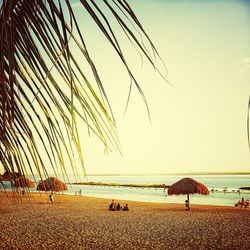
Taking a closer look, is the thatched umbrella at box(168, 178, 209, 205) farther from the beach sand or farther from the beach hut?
the beach sand

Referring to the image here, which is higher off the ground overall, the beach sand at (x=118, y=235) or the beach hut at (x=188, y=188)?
the beach hut at (x=188, y=188)

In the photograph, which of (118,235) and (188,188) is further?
(188,188)

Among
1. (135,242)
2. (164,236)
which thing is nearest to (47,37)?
(135,242)

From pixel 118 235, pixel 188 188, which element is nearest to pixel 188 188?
pixel 188 188

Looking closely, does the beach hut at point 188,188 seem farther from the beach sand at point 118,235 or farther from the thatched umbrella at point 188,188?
the beach sand at point 118,235

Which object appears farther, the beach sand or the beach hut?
the beach hut

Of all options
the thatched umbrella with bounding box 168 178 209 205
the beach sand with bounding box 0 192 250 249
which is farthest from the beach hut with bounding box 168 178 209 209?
the beach sand with bounding box 0 192 250 249

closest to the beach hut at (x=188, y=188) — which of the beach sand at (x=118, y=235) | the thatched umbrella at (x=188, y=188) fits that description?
the thatched umbrella at (x=188, y=188)

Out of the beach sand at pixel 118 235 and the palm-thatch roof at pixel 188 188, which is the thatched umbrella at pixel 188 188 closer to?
the palm-thatch roof at pixel 188 188

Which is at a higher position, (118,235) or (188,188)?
(188,188)

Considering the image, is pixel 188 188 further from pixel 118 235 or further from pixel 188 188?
pixel 118 235

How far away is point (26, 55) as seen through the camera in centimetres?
56

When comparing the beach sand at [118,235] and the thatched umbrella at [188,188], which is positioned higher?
the thatched umbrella at [188,188]

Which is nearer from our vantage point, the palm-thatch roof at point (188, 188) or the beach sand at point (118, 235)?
the beach sand at point (118, 235)
